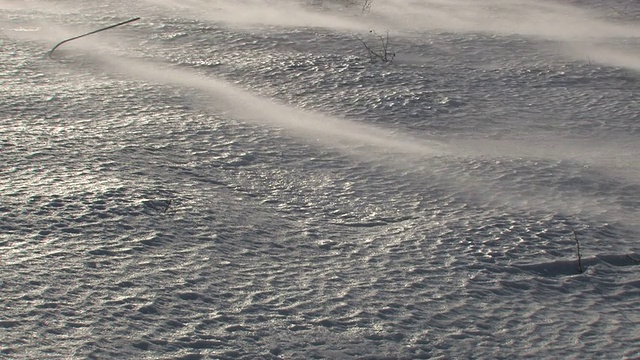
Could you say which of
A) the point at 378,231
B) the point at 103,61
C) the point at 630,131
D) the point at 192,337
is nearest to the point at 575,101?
the point at 630,131

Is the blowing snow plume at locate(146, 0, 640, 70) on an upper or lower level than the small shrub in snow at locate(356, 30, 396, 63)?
upper

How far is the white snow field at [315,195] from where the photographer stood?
1.73 meters

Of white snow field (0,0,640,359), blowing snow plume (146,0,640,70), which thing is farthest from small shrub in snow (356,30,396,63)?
blowing snow plume (146,0,640,70)

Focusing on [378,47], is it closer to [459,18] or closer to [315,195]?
[459,18]

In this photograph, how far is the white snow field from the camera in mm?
1734

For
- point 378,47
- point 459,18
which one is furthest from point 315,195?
point 459,18

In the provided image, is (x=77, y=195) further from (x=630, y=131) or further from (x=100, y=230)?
(x=630, y=131)

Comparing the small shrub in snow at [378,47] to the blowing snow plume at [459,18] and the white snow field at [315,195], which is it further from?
the blowing snow plume at [459,18]

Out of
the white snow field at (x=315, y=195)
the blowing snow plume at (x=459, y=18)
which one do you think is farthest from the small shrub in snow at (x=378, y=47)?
the blowing snow plume at (x=459, y=18)

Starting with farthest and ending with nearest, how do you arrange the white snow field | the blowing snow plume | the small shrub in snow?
the blowing snow plume
the small shrub in snow
the white snow field

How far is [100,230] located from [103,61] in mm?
1713

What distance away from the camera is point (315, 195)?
242 centimetres

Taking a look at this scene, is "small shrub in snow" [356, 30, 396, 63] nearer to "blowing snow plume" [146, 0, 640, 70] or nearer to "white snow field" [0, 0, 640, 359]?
"white snow field" [0, 0, 640, 359]

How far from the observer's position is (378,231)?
2.21 m
